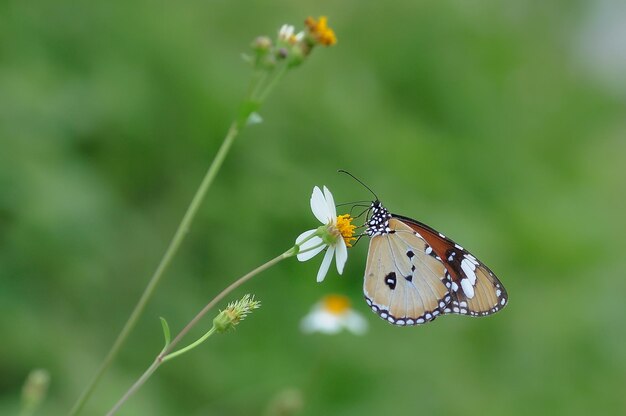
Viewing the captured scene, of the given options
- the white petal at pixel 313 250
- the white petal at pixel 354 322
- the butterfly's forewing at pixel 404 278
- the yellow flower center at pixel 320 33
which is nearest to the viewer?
the white petal at pixel 313 250

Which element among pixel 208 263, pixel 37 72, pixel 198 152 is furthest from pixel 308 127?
pixel 37 72

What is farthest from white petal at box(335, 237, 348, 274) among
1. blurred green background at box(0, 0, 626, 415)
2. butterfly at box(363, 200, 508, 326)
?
blurred green background at box(0, 0, 626, 415)

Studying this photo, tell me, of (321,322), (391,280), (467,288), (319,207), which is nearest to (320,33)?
(319,207)

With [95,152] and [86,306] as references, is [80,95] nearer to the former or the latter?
[95,152]

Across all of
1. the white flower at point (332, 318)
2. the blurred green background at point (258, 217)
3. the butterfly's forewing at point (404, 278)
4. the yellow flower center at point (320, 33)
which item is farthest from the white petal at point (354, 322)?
the yellow flower center at point (320, 33)

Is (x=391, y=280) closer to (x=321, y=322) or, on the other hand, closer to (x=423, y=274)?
(x=423, y=274)

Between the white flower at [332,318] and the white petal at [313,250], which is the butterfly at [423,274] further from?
the white flower at [332,318]
